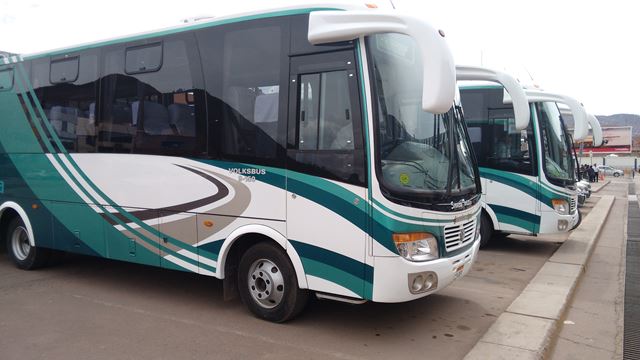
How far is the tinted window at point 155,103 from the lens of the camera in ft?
19.9

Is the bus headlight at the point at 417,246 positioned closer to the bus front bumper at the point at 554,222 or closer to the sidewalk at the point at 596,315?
the sidewalk at the point at 596,315

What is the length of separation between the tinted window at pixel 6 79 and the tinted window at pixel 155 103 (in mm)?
2392

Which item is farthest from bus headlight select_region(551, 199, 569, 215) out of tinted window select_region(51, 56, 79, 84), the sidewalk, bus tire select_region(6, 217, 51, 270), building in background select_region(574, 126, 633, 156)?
building in background select_region(574, 126, 633, 156)

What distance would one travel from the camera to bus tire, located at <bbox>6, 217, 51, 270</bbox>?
8.14 metres

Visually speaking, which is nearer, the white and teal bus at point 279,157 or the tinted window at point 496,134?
the white and teal bus at point 279,157

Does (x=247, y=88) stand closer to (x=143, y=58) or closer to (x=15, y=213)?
(x=143, y=58)

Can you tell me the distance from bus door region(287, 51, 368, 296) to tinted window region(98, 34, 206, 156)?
1370mm

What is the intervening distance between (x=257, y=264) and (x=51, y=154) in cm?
411

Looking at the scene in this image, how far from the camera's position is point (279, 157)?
533 cm

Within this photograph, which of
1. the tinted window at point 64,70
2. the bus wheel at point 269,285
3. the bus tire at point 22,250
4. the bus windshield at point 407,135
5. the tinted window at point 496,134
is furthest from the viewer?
the tinted window at point 496,134

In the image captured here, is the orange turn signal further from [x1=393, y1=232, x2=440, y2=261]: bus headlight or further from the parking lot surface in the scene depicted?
the parking lot surface

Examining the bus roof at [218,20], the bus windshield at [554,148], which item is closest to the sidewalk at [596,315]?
the bus windshield at [554,148]

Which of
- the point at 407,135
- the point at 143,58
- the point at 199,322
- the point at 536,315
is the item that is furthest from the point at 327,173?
the point at 143,58

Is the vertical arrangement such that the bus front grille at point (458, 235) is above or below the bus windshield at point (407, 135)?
below
